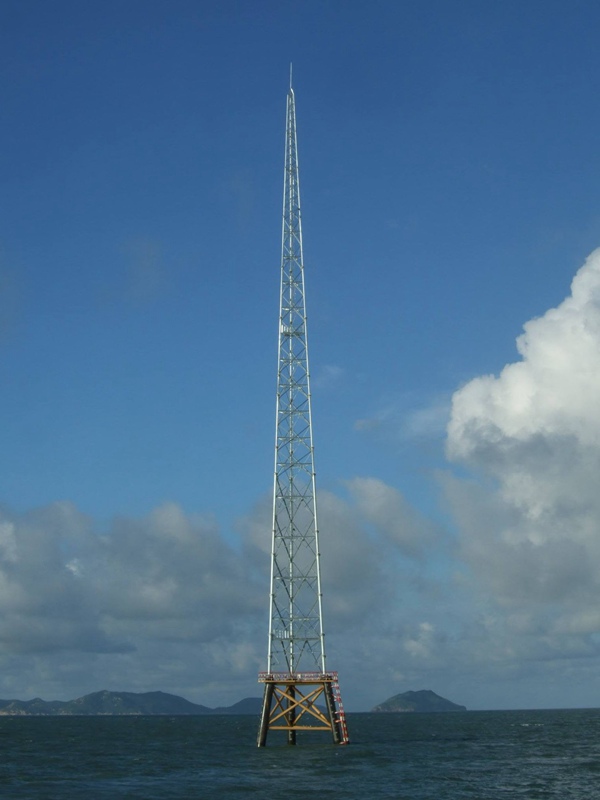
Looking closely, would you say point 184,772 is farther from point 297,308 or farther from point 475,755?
point 297,308

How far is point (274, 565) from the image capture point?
3194 inches

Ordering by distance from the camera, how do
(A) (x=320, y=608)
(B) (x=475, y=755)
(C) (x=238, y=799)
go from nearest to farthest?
(C) (x=238, y=799) → (A) (x=320, y=608) → (B) (x=475, y=755)

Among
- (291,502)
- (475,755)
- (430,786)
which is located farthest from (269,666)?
(475,755)

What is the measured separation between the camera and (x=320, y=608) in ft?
262

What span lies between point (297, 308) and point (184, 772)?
41.3m

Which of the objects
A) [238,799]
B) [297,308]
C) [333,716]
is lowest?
[238,799]

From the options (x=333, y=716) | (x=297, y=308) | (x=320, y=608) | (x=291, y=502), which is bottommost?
(x=333, y=716)

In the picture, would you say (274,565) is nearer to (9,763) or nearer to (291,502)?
(291,502)

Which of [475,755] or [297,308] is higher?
[297,308]

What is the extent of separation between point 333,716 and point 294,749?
7262 millimetres

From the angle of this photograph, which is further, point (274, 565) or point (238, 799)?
point (274, 565)

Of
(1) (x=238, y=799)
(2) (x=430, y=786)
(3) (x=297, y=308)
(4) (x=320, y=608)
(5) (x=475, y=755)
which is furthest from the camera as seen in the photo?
(5) (x=475, y=755)

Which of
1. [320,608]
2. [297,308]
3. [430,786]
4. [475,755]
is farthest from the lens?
[475,755]

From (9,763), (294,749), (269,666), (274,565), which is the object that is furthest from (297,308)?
(9,763)
